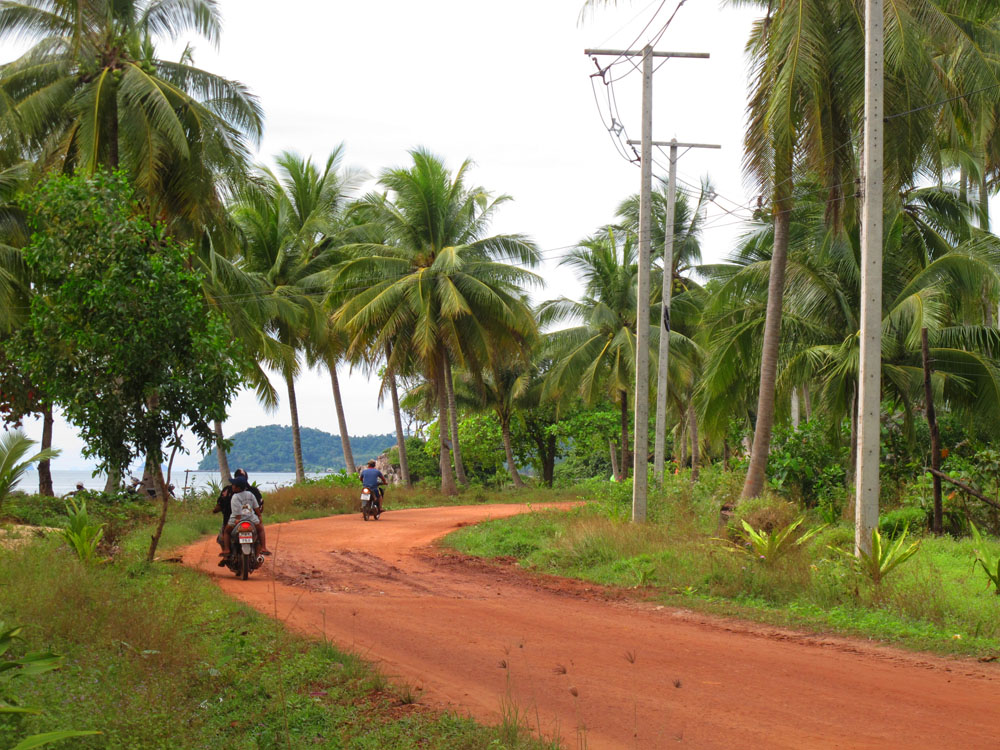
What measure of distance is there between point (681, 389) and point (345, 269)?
11991mm

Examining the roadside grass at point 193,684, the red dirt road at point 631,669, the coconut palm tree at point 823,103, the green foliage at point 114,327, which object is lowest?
the red dirt road at point 631,669

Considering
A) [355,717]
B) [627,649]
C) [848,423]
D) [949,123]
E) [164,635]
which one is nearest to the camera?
[355,717]

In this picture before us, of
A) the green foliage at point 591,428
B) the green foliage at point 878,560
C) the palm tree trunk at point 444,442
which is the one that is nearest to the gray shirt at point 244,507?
the green foliage at point 878,560

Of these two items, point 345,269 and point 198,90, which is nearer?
point 198,90

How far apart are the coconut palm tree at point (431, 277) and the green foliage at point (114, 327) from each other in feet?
50.5

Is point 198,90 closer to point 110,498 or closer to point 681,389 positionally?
point 110,498

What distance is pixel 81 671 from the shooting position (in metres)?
5.85

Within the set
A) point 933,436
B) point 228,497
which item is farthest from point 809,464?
point 228,497

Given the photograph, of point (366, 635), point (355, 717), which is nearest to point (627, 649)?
point (366, 635)

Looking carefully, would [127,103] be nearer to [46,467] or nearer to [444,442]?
[46,467]

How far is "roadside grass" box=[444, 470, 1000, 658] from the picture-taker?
28.8 feet

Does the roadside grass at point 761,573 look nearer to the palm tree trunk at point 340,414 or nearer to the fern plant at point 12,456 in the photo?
the fern plant at point 12,456

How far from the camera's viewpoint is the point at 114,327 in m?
10.9

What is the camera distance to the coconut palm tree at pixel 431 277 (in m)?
27.7
